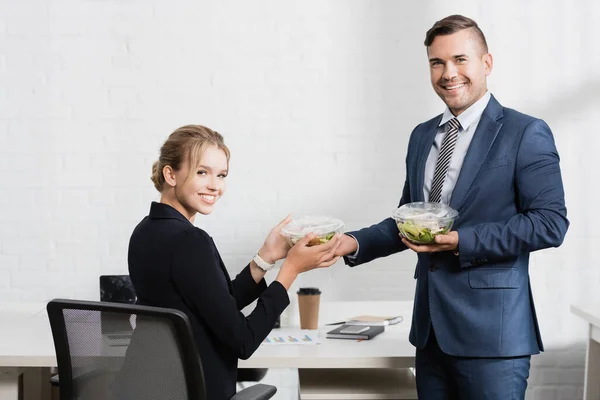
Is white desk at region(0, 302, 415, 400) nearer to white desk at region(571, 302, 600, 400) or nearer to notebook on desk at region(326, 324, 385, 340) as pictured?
notebook on desk at region(326, 324, 385, 340)

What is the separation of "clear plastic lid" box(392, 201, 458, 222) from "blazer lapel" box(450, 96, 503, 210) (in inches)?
1.9

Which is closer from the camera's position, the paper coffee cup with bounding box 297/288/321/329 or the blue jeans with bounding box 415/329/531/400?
the blue jeans with bounding box 415/329/531/400

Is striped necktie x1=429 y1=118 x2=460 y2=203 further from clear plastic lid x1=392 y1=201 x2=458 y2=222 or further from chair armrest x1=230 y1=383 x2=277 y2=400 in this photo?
chair armrest x1=230 y1=383 x2=277 y2=400

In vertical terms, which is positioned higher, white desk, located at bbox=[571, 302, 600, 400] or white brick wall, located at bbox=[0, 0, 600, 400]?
white brick wall, located at bbox=[0, 0, 600, 400]

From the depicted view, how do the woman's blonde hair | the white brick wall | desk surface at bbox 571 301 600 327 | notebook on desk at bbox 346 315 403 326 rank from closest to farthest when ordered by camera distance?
the woman's blonde hair
desk surface at bbox 571 301 600 327
notebook on desk at bbox 346 315 403 326
the white brick wall

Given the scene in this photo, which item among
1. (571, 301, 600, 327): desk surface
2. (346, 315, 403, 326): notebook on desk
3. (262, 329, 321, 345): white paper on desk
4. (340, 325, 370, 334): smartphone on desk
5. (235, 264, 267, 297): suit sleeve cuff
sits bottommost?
(262, 329, 321, 345): white paper on desk

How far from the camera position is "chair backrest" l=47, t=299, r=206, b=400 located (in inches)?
65.9

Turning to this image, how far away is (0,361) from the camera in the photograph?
2398 millimetres

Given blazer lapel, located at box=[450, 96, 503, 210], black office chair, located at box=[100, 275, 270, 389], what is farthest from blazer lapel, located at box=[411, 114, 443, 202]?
black office chair, located at box=[100, 275, 270, 389]

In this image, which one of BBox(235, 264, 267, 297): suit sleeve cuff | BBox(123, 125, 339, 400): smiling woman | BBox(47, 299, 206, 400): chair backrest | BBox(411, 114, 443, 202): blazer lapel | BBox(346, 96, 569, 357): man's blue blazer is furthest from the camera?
BBox(411, 114, 443, 202): blazer lapel

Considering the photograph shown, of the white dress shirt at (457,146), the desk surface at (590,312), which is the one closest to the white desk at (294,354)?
the white dress shirt at (457,146)

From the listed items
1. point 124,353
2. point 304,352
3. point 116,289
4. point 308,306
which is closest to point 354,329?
point 308,306

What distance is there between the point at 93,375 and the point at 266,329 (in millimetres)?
406

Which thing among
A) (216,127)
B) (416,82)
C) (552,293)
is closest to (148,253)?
(216,127)
